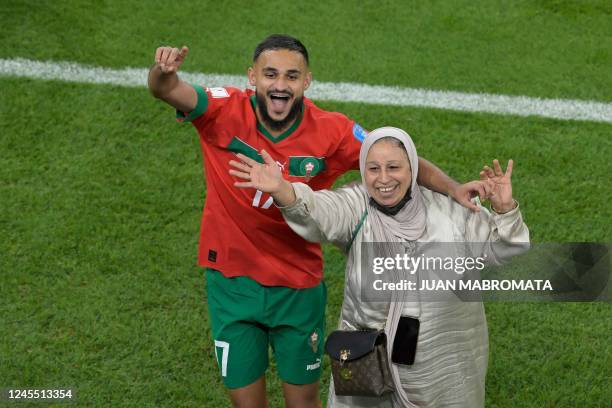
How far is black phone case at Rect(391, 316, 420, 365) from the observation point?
4008mm

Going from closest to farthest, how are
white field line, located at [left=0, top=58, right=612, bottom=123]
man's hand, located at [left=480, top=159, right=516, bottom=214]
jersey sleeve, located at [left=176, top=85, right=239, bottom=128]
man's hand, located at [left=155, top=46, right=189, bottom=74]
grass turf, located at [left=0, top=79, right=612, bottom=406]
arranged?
1. man's hand, located at [left=480, top=159, right=516, bottom=214]
2. man's hand, located at [left=155, top=46, right=189, bottom=74]
3. jersey sleeve, located at [left=176, top=85, right=239, bottom=128]
4. grass turf, located at [left=0, top=79, right=612, bottom=406]
5. white field line, located at [left=0, top=58, right=612, bottom=123]

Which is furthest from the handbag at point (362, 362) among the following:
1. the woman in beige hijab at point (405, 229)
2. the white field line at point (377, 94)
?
the white field line at point (377, 94)

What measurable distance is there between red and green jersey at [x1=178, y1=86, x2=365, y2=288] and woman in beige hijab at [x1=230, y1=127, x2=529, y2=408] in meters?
0.32

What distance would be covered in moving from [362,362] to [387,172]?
73 cm

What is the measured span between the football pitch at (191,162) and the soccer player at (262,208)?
0.90 metres

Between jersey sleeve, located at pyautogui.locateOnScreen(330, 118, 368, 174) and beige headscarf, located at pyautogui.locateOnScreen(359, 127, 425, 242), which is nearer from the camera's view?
beige headscarf, located at pyautogui.locateOnScreen(359, 127, 425, 242)

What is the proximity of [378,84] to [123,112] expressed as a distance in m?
1.92

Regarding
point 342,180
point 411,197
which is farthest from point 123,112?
point 411,197

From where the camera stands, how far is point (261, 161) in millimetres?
4453

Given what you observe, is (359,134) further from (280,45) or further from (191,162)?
(191,162)

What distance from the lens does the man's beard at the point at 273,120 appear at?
4.43 metres

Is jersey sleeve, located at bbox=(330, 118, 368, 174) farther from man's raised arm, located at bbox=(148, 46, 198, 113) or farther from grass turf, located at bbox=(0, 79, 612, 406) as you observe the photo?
grass turf, located at bbox=(0, 79, 612, 406)

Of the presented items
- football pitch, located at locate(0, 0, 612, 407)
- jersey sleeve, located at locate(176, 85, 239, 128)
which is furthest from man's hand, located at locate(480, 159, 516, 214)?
football pitch, located at locate(0, 0, 612, 407)

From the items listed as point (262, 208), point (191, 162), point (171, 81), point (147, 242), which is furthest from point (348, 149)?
point (191, 162)
